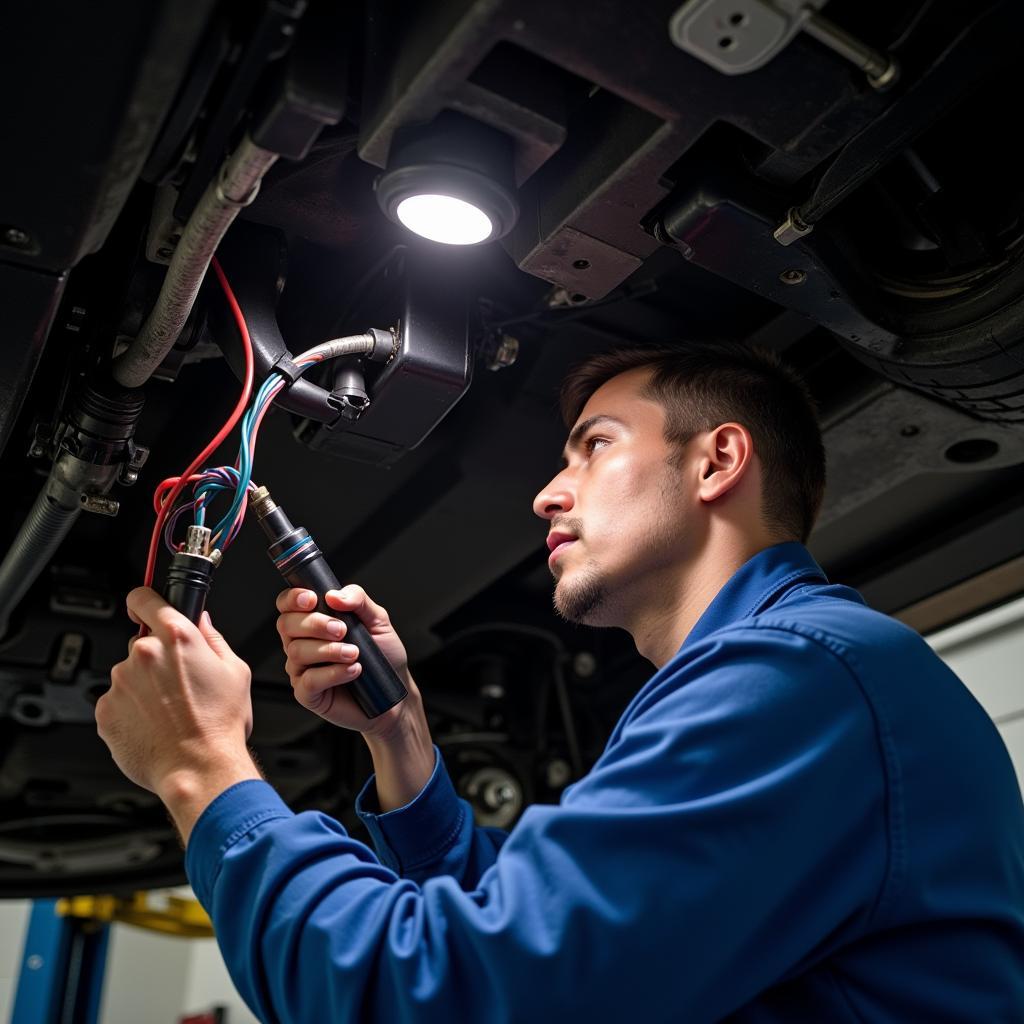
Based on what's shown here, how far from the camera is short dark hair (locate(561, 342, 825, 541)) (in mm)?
1256

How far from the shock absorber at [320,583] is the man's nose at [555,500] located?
276mm

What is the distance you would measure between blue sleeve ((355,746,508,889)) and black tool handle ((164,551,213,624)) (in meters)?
0.36

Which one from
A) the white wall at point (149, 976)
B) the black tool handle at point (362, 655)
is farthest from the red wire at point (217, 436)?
the white wall at point (149, 976)

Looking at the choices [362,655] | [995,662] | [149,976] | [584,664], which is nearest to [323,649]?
[362,655]

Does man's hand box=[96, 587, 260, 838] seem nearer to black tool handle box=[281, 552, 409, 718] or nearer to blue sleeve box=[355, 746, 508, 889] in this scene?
black tool handle box=[281, 552, 409, 718]

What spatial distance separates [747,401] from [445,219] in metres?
0.54

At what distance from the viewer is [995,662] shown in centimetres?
184

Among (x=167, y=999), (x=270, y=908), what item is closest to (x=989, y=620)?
(x=270, y=908)

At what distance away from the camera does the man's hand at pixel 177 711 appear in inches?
32.5

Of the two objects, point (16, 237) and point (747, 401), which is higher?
point (747, 401)

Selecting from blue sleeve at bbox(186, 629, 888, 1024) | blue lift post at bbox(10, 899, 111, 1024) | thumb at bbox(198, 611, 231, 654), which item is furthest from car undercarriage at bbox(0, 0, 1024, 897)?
blue lift post at bbox(10, 899, 111, 1024)

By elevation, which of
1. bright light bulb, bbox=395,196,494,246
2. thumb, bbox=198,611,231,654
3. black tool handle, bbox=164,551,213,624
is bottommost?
thumb, bbox=198,611,231,654

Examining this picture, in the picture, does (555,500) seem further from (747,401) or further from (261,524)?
(261,524)

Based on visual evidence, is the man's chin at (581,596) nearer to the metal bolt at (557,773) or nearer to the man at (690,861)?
the man at (690,861)
